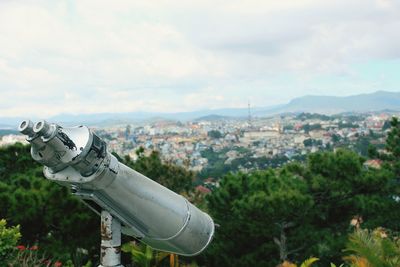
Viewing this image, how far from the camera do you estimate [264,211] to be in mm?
9039

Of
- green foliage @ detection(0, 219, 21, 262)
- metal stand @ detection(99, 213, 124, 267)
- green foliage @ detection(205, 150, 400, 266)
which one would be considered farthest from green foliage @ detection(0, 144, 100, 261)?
metal stand @ detection(99, 213, 124, 267)

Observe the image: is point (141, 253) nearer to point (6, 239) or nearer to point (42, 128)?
point (6, 239)

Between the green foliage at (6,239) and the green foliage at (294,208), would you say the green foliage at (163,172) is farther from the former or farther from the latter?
the green foliage at (6,239)

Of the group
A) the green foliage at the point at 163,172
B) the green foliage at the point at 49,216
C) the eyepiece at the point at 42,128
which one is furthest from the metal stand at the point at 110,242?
the green foliage at the point at 163,172

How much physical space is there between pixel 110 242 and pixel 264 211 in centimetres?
611

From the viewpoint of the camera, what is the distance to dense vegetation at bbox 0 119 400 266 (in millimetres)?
7934

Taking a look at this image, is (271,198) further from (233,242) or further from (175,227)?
(175,227)

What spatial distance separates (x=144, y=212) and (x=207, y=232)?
69cm

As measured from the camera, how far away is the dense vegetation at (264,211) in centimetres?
793

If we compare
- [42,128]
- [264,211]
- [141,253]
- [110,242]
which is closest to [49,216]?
[141,253]

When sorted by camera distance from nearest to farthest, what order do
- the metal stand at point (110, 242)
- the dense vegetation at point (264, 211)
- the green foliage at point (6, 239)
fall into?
the metal stand at point (110, 242) < the green foliage at point (6, 239) < the dense vegetation at point (264, 211)

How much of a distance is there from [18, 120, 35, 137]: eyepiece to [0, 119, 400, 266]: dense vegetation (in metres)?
5.16

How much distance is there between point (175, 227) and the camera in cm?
350

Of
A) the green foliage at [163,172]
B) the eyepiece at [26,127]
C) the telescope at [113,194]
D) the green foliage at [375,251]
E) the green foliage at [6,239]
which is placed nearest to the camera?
the eyepiece at [26,127]
